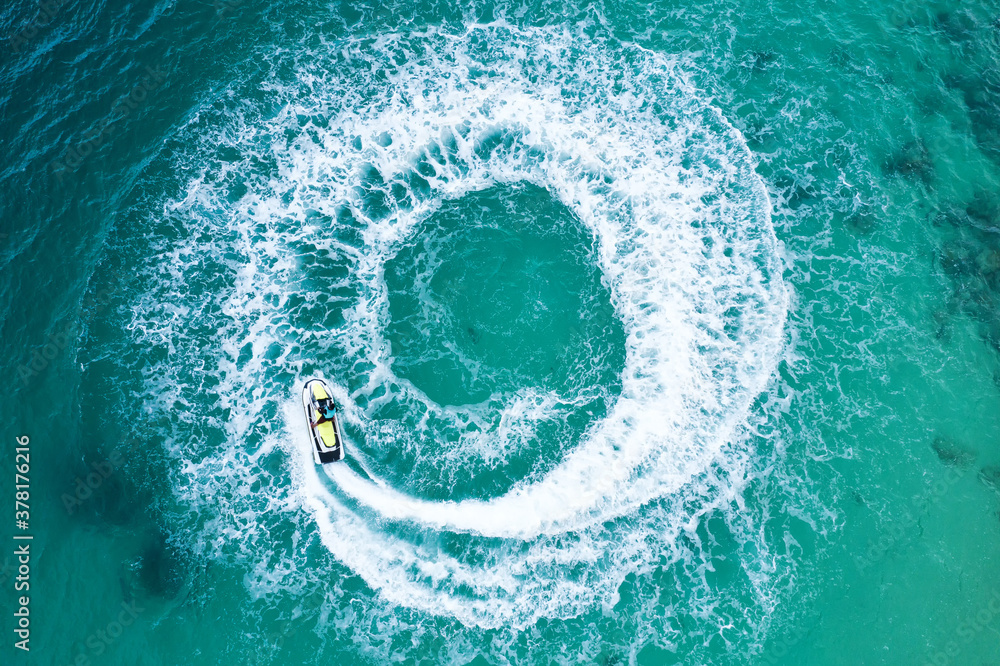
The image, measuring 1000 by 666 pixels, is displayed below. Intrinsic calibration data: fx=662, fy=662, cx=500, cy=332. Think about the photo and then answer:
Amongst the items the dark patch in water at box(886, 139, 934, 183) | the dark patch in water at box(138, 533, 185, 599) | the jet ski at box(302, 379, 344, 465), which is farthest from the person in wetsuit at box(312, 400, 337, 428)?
the dark patch in water at box(886, 139, 934, 183)

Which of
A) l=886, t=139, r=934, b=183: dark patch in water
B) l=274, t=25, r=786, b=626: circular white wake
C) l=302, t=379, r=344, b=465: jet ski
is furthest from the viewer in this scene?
l=886, t=139, r=934, b=183: dark patch in water

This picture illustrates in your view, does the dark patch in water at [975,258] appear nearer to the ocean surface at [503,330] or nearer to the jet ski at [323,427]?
the ocean surface at [503,330]

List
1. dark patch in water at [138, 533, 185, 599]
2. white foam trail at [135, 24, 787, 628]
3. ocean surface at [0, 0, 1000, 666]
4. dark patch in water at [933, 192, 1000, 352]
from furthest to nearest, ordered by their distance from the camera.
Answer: dark patch in water at [933, 192, 1000, 352]
white foam trail at [135, 24, 787, 628]
ocean surface at [0, 0, 1000, 666]
dark patch in water at [138, 533, 185, 599]

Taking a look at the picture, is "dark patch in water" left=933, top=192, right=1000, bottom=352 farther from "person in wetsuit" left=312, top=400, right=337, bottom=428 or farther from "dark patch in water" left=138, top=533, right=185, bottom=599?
"dark patch in water" left=138, top=533, right=185, bottom=599

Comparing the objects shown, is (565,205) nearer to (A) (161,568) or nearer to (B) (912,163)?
(B) (912,163)

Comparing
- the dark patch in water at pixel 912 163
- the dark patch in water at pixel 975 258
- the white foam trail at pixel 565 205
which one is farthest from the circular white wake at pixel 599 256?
the dark patch in water at pixel 975 258

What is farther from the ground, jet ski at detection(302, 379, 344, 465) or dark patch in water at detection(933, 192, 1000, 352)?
jet ski at detection(302, 379, 344, 465)

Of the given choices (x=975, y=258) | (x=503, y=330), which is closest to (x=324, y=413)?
(x=503, y=330)

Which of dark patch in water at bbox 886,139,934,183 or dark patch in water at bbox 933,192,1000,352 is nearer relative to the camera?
dark patch in water at bbox 933,192,1000,352
